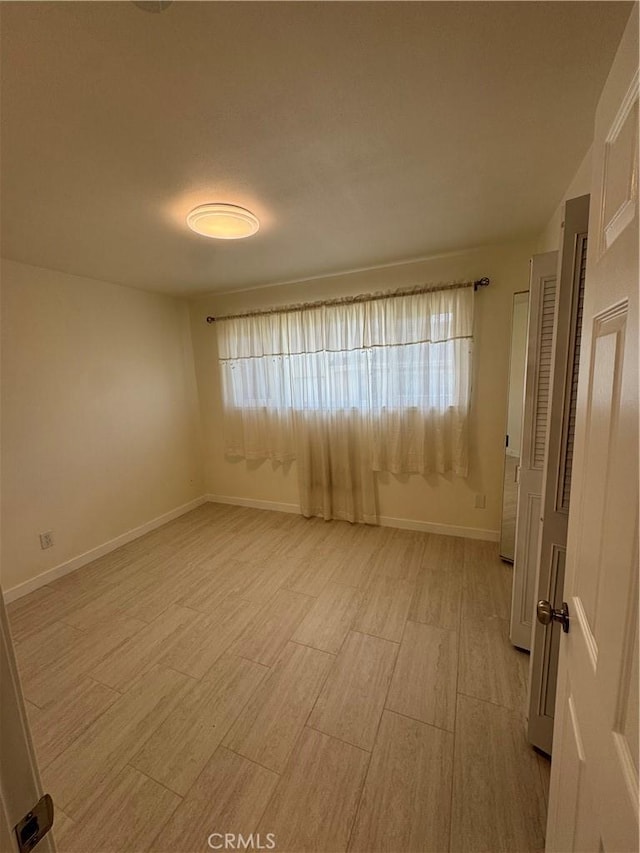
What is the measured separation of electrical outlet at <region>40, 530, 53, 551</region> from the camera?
2482 millimetres

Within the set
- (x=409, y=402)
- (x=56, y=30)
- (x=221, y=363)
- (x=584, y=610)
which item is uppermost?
(x=56, y=30)

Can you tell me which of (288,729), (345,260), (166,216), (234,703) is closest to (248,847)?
(288,729)

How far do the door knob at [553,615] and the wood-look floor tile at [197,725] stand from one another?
4.47 ft

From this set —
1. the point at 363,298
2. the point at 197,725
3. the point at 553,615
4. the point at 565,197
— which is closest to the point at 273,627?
the point at 197,725

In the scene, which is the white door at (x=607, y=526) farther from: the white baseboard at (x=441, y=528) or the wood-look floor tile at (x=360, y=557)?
the white baseboard at (x=441, y=528)

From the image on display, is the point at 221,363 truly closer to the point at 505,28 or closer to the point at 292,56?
the point at 292,56

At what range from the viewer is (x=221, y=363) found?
3.56 metres

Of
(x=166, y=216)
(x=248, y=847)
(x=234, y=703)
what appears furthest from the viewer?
(x=166, y=216)

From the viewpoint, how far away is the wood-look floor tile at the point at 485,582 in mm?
2033

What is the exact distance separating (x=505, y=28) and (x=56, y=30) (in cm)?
118

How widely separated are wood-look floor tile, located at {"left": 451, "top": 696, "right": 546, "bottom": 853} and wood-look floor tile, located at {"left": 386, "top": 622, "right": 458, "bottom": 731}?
0.29 feet

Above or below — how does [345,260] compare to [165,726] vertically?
above
